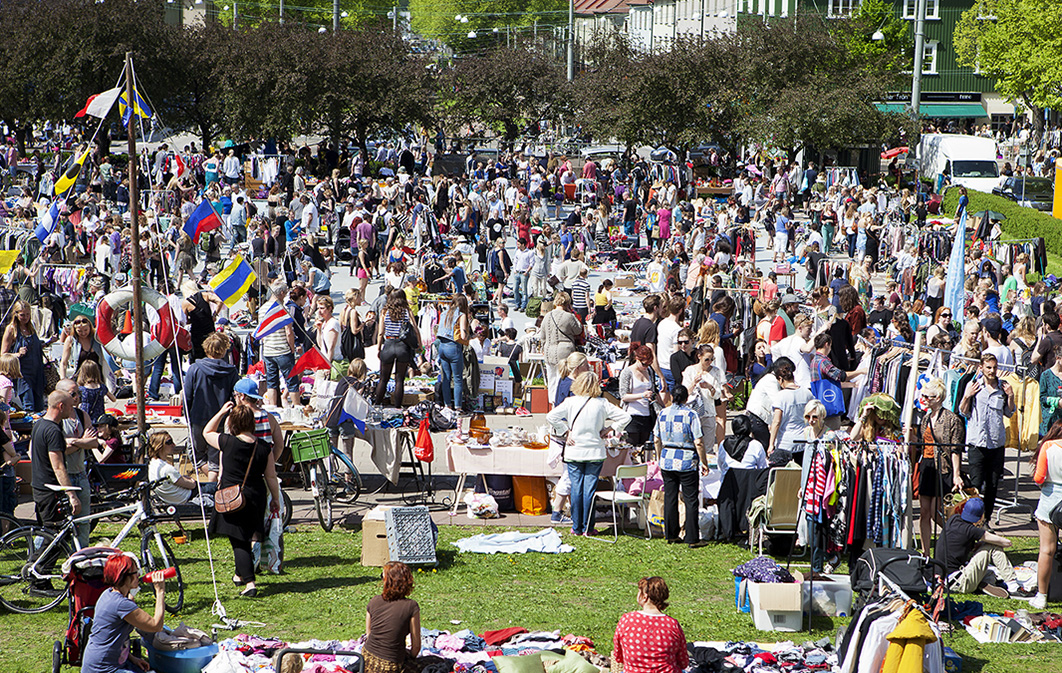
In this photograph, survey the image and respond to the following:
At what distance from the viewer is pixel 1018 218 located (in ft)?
105

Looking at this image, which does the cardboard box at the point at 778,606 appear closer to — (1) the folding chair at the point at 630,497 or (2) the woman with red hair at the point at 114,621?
(1) the folding chair at the point at 630,497

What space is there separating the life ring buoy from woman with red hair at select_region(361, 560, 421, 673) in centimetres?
518

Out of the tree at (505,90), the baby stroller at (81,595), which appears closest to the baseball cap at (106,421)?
the baby stroller at (81,595)

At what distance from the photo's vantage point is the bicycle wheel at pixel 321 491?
32.0ft

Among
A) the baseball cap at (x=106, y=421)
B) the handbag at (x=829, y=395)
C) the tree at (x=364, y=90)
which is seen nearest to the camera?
the baseball cap at (x=106, y=421)

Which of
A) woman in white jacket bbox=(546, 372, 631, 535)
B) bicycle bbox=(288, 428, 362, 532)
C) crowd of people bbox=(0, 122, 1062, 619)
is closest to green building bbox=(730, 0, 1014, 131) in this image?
crowd of people bbox=(0, 122, 1062, 619)

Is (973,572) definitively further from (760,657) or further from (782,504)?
(760,657)

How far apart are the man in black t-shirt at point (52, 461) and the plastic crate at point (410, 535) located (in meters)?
2.23

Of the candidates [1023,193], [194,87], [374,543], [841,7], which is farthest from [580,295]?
[841,7]

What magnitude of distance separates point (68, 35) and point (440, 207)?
18523mm

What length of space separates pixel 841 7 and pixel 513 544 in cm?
5630

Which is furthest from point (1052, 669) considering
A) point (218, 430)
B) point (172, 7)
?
point (172, 7)

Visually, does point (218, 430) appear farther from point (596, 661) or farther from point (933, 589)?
point (933, 589)

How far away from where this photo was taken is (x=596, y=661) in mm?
6969
